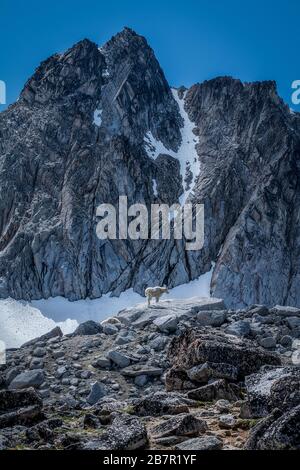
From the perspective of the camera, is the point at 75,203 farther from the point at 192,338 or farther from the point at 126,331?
the point at 192,338

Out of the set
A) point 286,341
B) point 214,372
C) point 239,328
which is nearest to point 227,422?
point 214,372

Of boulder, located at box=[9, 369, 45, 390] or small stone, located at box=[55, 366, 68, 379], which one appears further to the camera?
small stone, located at box=[55, 366, 68, 379]

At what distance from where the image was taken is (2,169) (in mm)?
117375

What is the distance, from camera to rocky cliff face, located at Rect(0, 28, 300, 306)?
104 meters

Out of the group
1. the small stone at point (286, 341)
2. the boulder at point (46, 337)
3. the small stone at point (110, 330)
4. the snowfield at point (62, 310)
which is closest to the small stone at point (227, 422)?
the small stone at point (286, 341)

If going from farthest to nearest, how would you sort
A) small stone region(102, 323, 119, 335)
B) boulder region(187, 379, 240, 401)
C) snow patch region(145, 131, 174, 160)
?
snow patch region(145, 131, 174, 160)
small stone region(102, 323, 119, 335)
boulder region(187, 379, 240, 401)

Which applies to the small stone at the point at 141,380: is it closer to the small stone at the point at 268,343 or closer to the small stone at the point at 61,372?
the small stone at the point at 61,372

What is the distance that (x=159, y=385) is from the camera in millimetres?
15898

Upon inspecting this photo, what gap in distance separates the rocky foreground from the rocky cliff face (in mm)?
80317

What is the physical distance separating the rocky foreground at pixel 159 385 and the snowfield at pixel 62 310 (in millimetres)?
63171

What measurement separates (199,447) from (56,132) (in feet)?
404

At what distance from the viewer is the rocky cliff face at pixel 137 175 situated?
10412cm

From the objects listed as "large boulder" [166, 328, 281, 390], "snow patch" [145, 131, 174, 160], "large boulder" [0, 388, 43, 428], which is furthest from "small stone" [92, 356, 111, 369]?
"snow patch" [145, 131, 174, 160]

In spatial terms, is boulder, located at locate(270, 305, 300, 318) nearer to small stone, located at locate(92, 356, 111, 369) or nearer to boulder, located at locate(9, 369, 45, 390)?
small stone, located at locate(92, 356, 111, 369)
